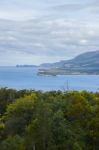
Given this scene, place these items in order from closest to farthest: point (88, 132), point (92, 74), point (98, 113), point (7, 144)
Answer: point (7, 144) → point (88, 132) → point (98, 113) → point (92, 74)

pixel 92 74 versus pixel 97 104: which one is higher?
pixel 92 74

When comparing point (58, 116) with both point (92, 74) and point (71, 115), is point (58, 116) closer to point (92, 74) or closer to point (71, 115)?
point (71, 115)

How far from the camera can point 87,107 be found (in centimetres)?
2811

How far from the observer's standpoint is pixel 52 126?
2281 centimetres

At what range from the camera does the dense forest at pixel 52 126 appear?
22900 mm

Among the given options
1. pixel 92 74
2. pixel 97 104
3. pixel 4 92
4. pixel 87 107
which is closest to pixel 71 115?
pixel 87 107

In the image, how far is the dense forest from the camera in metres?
22.9

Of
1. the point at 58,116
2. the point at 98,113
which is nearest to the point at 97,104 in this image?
the point at 98,113

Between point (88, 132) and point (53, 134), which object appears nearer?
point (53, 134)

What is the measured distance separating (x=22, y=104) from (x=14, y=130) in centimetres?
318

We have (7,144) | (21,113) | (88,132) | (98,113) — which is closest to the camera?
(7,144)

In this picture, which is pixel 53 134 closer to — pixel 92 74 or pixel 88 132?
pixel 88 132

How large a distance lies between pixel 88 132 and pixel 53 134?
4.09 metres

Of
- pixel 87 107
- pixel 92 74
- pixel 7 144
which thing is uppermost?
pixel 92 74
